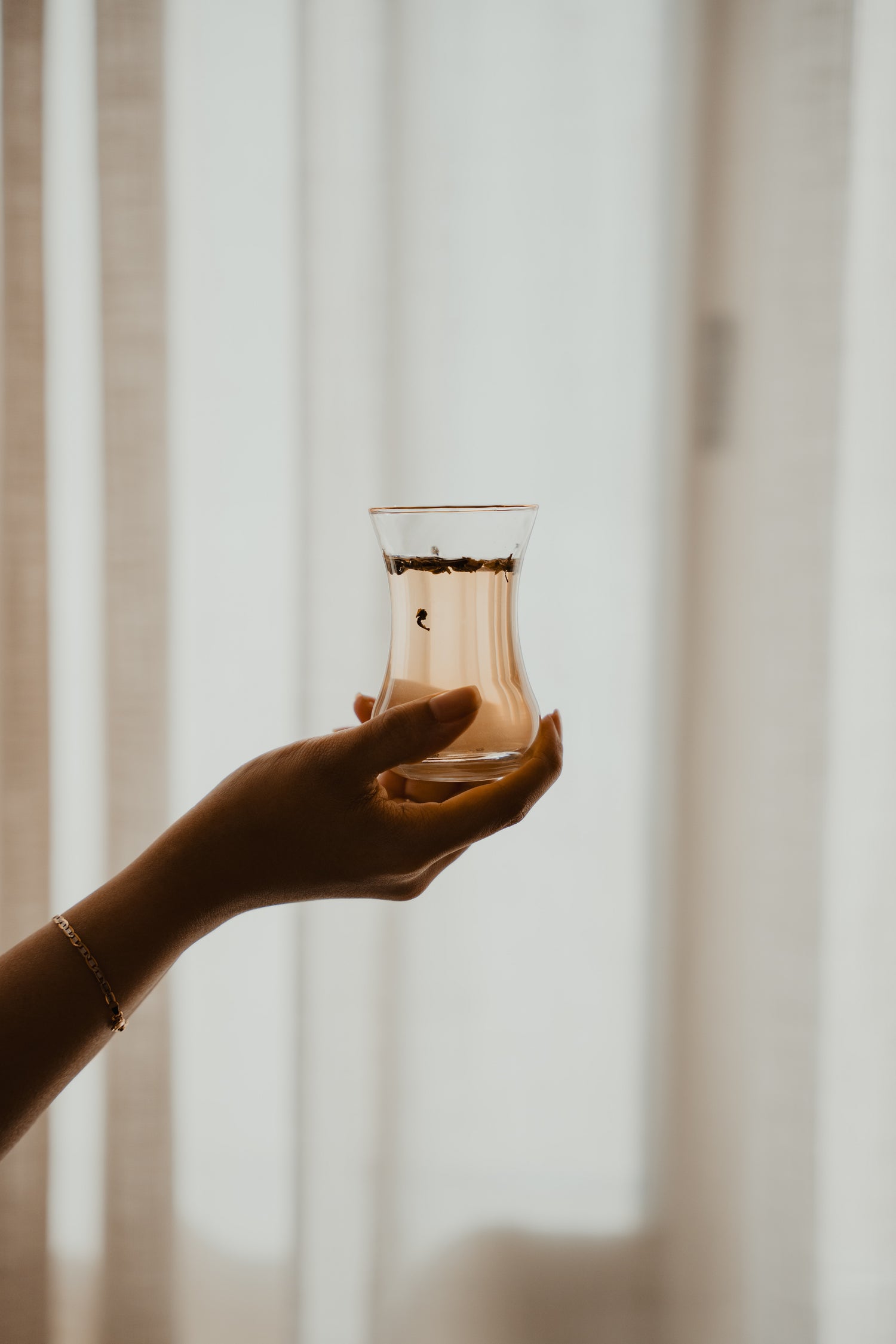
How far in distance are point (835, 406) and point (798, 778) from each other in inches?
17.4

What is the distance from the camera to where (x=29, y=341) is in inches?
53.4

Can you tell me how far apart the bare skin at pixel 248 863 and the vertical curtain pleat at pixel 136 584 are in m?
0.59

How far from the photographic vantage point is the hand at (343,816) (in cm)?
73

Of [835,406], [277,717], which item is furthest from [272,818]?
[835,406]

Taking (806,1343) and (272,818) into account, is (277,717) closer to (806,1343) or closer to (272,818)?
(272,818)

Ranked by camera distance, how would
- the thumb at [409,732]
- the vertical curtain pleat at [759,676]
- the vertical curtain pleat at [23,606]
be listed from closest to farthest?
1. the thumb at [409,732]
2. the vertical curtain pleat at [759,676]
3. the vertical curtain pleat at [23,606]

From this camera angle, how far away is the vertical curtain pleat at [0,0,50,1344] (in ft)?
4.33

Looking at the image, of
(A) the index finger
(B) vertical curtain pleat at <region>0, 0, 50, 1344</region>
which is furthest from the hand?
(B) vertical curtain pleat at <region>0, 0, 50, 1344</region>

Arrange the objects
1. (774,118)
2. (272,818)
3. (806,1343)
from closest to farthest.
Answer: (272,818), (774,118), (806,1343)

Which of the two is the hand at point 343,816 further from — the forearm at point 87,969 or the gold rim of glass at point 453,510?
the gold rim of glass at point 453,510

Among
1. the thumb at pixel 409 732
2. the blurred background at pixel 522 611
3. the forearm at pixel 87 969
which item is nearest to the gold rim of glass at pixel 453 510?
the thumb at pixel 409 732

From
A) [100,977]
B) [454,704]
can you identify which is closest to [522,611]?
[454,704]

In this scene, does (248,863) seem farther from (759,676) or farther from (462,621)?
(759,676)

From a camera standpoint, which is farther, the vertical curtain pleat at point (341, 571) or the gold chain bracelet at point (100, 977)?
the vertical curtain pleat at point (341, 571)
